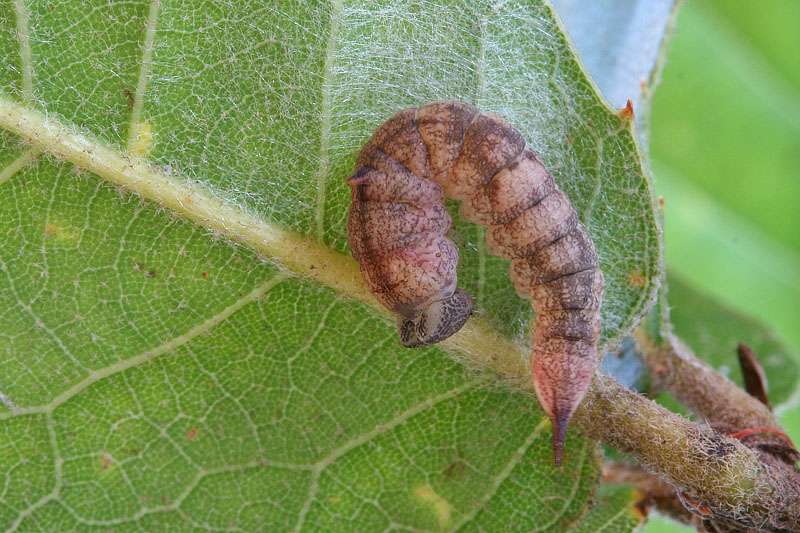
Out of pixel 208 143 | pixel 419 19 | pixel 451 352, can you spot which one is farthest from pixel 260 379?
pixel 419 19

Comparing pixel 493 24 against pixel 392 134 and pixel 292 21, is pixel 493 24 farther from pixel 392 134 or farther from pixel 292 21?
pixel 292 21

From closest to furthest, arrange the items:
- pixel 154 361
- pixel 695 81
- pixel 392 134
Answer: pixel 392 134, pixel 154 361, pixel 695 81

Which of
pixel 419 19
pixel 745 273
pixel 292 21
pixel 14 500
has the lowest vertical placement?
pixel 14 500

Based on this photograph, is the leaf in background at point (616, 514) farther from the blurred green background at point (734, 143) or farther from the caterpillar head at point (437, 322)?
the blurred green background at point (734, 143)

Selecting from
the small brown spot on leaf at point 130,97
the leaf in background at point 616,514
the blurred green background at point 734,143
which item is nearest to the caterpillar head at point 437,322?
the leaf in background at point 616,514

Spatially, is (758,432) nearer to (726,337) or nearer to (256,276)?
(726,337)

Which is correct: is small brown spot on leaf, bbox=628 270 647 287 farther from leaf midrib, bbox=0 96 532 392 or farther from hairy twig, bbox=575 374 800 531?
leaf midrib, bbox=0 96 532 392

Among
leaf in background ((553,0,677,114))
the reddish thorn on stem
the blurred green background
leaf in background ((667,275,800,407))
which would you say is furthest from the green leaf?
the blurred green background
